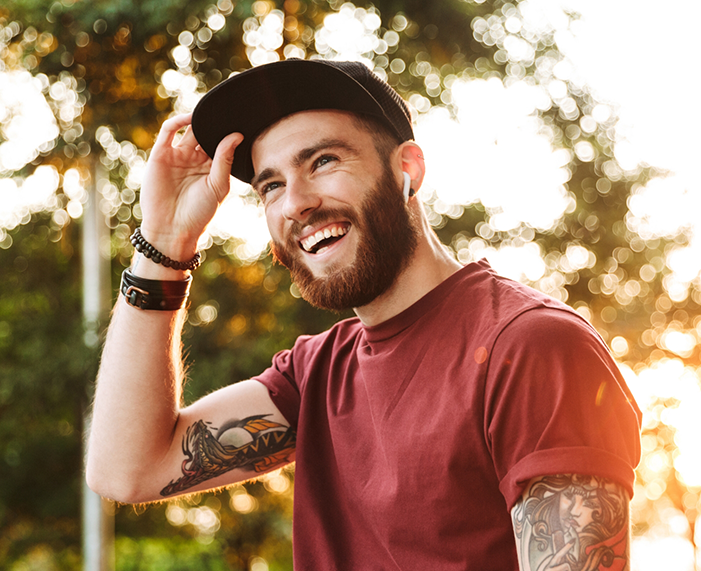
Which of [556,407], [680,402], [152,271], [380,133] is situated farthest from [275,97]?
[680,402]

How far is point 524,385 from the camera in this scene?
1332 mm

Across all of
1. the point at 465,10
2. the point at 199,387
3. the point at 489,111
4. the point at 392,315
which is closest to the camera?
the point at 392,315

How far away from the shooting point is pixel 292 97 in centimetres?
200

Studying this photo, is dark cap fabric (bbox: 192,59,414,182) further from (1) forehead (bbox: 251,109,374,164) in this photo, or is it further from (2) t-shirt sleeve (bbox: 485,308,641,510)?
(2) t-shirt sleeve (bbox: 485,308,641,510)

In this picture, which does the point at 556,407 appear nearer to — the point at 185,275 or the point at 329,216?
the point at 329,216

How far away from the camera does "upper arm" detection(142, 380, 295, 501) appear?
2.14m

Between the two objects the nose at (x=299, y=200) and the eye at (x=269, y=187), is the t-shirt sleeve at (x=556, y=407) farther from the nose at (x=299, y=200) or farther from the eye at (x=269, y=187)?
the eye at (x=269, y=187)

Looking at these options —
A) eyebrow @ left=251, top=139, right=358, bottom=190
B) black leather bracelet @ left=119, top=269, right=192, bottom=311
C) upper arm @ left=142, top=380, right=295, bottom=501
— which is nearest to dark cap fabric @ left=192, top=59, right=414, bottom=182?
eyebrow @ left=251, top=139, right=358, bottom=190

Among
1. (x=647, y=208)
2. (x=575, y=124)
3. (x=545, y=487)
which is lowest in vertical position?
(x=647, y=208)

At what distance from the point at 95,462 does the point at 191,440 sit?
35 cm

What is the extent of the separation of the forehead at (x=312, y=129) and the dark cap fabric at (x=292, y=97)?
0.02 m

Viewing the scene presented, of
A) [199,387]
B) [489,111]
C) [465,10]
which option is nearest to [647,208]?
[489,111]

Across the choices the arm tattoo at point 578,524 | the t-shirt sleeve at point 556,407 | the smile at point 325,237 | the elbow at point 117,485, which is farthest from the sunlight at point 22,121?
the arm tattoo at point 578,524

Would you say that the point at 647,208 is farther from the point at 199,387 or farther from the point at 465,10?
the point at 199,387
